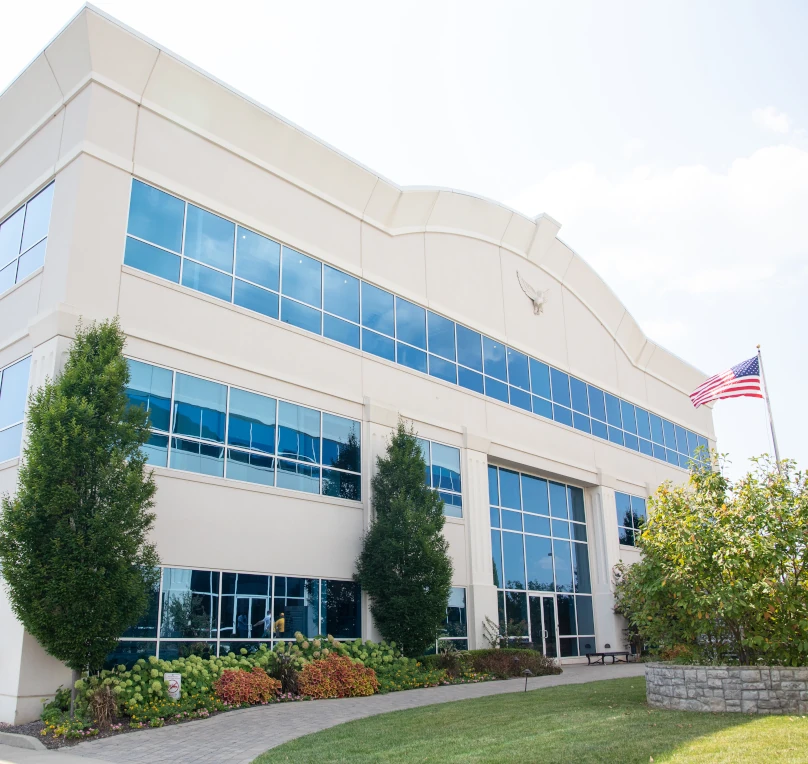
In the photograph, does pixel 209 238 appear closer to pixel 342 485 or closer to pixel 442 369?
pixel 342 485

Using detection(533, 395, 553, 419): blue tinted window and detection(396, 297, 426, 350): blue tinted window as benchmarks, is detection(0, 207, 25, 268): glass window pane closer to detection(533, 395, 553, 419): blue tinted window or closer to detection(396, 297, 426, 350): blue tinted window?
detection(396, 297, 426, 350): blue tinted window

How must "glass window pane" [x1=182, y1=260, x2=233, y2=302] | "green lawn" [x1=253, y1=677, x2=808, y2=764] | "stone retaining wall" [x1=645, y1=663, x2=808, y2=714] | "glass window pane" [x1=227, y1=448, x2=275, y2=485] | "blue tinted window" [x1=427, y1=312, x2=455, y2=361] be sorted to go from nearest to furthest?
"green lawn" [x1=253, y1=677, x2=808, y2=764] < "stone retaining wall" [x1=645, y1=663, x2=808, y2=714] < "glass window pane" [x1=227, y1=448, x2=275, y2=485] < "glass window pane" [x1=182, y1=260, x2=233, y2=302] < "blue tinted window" [x1=427, y1=312, x2=455, y2=361]

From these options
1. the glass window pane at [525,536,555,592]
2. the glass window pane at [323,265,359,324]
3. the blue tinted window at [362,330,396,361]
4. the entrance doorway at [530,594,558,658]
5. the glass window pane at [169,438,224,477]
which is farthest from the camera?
the glass window pane at [525,536,555,592]

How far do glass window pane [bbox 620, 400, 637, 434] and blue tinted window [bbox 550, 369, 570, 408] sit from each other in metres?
4.69

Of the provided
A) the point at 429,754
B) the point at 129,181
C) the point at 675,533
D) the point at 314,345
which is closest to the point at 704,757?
the point at 429,754

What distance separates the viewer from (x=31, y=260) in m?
17.1

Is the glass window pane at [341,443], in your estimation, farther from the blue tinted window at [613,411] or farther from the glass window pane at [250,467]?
the blue tinted window at [613,411]

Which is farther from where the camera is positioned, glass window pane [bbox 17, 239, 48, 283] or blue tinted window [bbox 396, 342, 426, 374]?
blue tinted window [bbox 396, 342, 426, 374]

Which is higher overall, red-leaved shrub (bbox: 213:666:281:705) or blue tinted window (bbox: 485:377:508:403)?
blue tinted window (bbox: 485:377:508:403)

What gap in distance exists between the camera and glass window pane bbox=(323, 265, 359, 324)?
2100cm

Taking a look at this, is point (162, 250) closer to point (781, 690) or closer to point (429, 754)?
point (429, 754)

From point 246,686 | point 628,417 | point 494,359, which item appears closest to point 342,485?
point 246,686

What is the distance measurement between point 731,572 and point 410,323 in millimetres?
12623

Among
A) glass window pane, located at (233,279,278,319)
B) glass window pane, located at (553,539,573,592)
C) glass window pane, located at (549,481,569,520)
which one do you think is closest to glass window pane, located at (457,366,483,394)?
glass window pane, located at (549,481,569,520)
